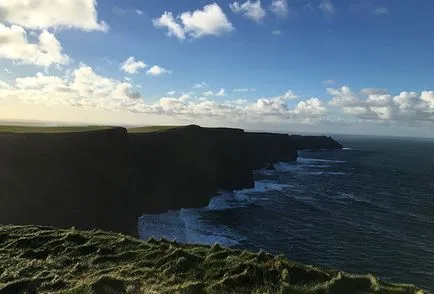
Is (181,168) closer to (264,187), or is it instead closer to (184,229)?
(184,229)

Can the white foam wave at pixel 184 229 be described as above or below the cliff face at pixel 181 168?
below

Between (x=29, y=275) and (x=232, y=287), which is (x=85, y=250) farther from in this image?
(x=232, y=287)

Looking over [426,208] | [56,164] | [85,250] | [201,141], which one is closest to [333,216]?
[426,208]

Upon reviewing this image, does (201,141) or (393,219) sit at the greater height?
(201,141)

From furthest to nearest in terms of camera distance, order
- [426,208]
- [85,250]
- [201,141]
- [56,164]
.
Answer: [201,141] → [426,208] → [56,164] → [85,250]

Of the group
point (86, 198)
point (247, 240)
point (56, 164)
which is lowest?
point (247, 240)

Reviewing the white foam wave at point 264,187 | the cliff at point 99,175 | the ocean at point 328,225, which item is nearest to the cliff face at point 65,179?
the cliff at point 99,175

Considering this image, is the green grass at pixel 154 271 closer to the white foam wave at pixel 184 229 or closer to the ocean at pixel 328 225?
the ocean at pixel 328 225
